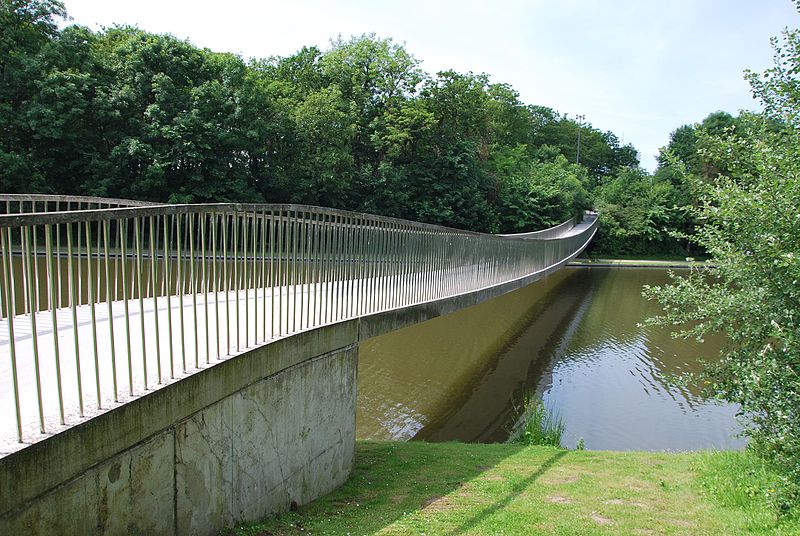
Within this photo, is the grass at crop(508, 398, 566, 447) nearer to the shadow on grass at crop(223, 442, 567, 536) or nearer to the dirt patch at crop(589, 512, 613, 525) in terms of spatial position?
the shadow on grass at crop(223, 442, 567, 536)

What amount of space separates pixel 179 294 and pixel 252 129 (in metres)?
28.6

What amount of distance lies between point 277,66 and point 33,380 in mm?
41512

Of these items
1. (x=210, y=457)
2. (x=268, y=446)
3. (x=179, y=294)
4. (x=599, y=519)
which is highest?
(x=179, y=294)

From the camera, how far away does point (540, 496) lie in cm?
620

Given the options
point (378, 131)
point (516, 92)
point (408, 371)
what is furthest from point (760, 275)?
point (516, 92)

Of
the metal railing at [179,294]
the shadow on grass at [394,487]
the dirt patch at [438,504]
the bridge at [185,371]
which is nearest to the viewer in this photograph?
the bridge at [185,371]

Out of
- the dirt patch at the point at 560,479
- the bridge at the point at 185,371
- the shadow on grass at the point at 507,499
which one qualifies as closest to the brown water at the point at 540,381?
the dirt patch at the point at 560,479

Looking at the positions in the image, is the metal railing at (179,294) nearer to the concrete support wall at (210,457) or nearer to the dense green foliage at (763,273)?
the concrete support wall at (210,457)

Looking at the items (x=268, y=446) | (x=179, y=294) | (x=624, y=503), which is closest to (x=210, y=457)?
(x=268, y=446)

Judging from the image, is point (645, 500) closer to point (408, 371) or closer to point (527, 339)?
point (408, 371)

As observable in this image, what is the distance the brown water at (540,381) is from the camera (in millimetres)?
11430

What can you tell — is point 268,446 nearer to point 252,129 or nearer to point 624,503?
point 624,503

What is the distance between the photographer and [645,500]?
6.17 m

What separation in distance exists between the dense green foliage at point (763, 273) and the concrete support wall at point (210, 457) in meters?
4.32
